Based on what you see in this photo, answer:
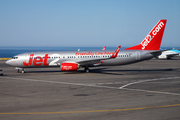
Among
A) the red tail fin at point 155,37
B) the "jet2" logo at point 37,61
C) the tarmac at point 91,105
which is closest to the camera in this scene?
the tarmac at point 91,105

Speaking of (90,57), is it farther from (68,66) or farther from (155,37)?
(155,37)

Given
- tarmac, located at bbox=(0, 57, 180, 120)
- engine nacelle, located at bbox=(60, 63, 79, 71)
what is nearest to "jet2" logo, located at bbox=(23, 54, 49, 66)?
engine nacelle, located at bbox=(60, 63, 79, 71)

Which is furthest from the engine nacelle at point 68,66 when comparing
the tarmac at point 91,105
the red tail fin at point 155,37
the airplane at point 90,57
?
the red tail fin at point 155,37

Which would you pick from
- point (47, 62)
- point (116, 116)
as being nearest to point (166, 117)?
point (116, 116)

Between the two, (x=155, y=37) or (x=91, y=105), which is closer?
(x=91, y=105)

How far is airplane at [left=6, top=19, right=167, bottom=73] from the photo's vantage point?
126 feet

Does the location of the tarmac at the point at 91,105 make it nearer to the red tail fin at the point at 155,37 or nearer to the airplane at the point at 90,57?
the airplane at the point at 90,57

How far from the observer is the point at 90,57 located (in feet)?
129

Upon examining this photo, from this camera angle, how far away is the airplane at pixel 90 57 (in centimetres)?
3841

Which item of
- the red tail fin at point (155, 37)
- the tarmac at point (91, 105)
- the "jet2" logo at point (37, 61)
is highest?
the red tail fin at point (155, 37)

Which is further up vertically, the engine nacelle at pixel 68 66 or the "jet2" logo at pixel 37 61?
the "jet2" logo at pixel 37 61

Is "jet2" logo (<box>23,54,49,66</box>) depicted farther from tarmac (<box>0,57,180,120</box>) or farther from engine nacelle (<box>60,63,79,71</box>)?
tarmac (<box>0,57,180,120</box>)

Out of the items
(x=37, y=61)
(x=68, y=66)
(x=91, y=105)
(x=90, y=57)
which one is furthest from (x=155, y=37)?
(x=91, y=105)

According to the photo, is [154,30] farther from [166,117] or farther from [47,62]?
[166,117]
